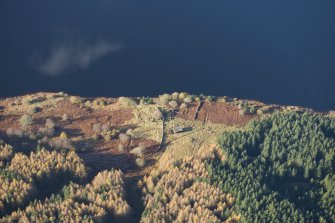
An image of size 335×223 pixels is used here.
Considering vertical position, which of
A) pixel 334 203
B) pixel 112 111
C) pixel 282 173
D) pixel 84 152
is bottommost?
pixel 334 203

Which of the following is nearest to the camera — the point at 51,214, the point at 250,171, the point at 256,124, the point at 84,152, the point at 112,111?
the point at 51,214

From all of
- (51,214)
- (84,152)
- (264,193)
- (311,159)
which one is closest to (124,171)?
(84,152)

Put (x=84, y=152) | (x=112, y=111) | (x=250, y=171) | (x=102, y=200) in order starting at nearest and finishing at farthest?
(x=102, y=200) → (x=250, y=171) → (x=84, y=152) → (x=112, y=111)

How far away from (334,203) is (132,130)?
30828mm

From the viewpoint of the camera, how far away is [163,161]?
65500 mm

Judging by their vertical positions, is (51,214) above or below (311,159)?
below

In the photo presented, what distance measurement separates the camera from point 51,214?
53.2 m

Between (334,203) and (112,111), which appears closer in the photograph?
(334,203)

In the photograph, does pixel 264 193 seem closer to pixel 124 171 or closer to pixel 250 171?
pixel 250 171

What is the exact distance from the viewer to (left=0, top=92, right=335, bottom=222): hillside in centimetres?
5597

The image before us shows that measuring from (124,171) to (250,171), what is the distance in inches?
670

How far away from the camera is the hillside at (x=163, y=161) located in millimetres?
55969

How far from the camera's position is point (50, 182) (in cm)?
6028

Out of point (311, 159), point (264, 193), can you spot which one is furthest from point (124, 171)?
point (311, 159)
